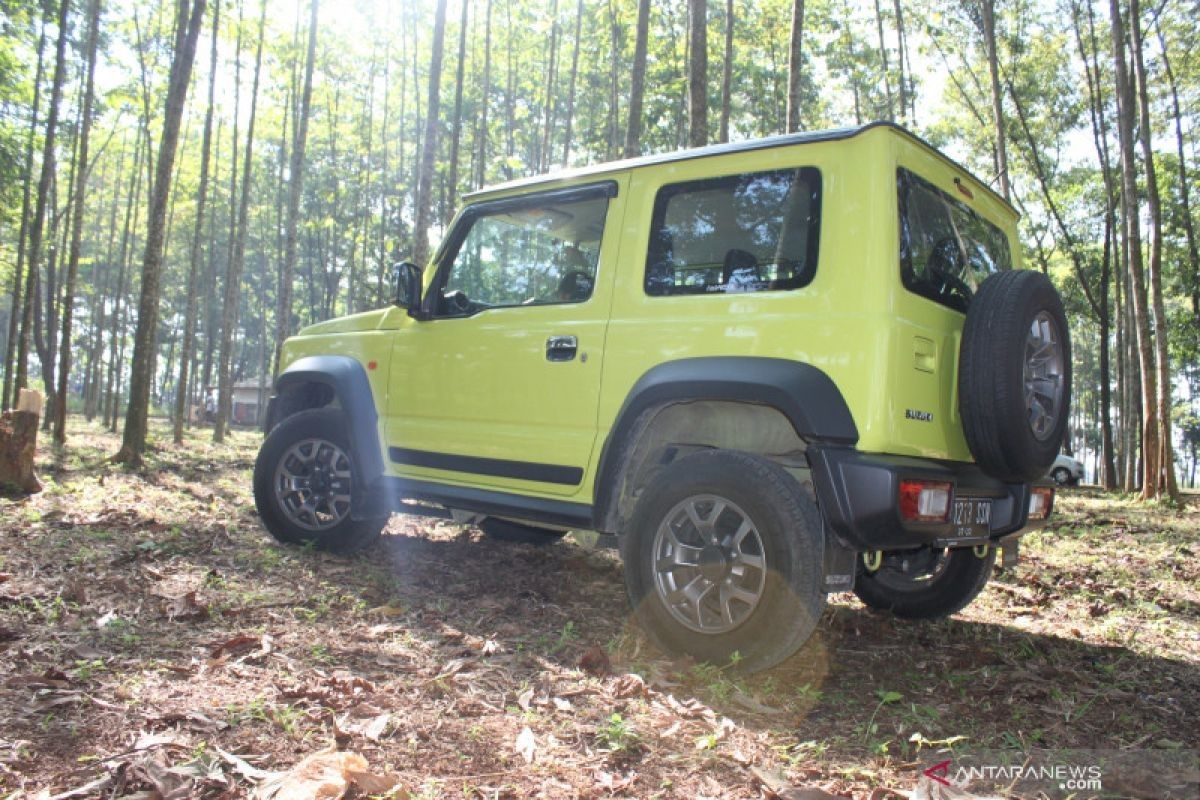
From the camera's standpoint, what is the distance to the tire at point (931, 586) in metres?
4.41

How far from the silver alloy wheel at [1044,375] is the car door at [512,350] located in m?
1.91

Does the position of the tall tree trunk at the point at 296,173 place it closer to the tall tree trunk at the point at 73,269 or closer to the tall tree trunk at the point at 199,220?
the tall tree trunk at the point at 199,220

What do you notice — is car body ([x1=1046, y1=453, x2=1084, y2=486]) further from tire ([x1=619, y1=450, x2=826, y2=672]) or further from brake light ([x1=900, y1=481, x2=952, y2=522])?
tire ([x1=619, y1=450, x2=826, y2=672])

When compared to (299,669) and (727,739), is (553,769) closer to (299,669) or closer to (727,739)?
(727,739)

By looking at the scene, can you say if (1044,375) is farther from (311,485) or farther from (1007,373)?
(311,485)

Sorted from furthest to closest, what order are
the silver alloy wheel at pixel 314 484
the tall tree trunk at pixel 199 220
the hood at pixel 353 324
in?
1. the tall tree trunk at pixel 199 220
2. the silver alloy wheel at pixel 314 484
3. the hood at pixel 353 324

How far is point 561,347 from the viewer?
4.09 meters

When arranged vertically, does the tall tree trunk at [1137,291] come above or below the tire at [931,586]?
above

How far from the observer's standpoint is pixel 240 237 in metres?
18.1

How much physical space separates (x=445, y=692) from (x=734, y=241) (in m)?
2.25

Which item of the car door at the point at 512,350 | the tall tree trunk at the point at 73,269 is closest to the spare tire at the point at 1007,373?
the car door at the point at 512,350

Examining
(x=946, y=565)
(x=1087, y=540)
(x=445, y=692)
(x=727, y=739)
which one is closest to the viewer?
(x=727, y=739)

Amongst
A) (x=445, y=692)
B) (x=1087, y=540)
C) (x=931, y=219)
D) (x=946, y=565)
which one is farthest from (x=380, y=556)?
(x=1087, y=540)

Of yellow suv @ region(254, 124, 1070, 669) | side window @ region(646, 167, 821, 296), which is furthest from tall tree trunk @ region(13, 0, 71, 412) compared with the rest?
side window @ region(646, 167, 821, 296)
